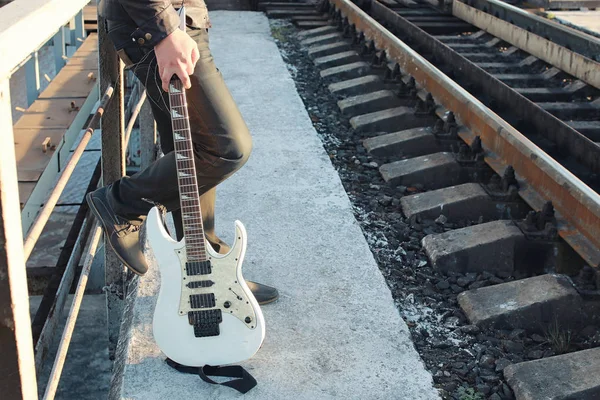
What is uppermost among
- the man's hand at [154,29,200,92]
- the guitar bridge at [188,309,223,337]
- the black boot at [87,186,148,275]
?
the man's hand at [154,29,200,92]

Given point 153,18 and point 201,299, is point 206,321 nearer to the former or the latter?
point 201,299

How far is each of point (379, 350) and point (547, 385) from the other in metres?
0.64

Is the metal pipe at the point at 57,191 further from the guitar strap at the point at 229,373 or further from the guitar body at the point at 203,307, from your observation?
the guitar strap at the point at 229,373

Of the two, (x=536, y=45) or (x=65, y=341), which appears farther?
(x=536, y=45)

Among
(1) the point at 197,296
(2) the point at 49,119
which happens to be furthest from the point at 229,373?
(2) the point at 49,119

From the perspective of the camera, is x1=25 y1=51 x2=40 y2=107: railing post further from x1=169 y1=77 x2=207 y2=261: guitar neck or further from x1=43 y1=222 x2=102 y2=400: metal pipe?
x1=169 y1=77 x2=207 y2=261: guitar neck

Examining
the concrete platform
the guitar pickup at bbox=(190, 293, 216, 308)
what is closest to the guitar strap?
the concrete platform

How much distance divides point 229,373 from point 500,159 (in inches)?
95.9

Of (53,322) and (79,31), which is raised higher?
(79,31)

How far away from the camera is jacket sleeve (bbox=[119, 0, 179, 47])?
2.65 m

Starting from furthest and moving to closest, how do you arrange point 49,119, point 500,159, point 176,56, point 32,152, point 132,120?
point 49,119, point 32,152, point 500,159, point 132,120, point 176,56

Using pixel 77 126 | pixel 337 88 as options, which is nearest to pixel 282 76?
pixel 337 88

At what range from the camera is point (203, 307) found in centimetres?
292

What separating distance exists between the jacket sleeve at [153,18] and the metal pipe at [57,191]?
59cm
